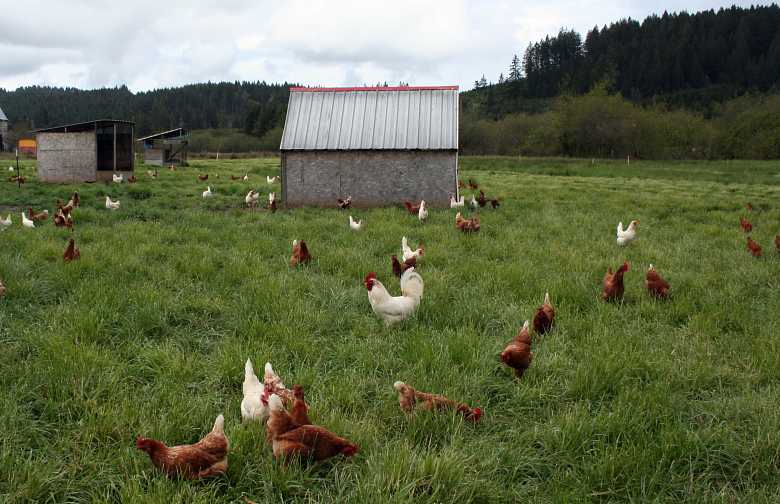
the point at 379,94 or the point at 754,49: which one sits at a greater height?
the point at 754,49

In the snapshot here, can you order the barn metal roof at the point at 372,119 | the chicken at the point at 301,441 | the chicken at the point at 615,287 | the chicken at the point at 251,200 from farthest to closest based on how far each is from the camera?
the barn metal roof at the point at 372,119 → the chicken at the point at 251,200 → the chicken at the point at 615,287 → the chicken at the point at 301,441

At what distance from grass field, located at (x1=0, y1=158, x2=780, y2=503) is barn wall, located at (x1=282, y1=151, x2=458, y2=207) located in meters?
6.84

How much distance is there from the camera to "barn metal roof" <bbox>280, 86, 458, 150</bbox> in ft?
51.1

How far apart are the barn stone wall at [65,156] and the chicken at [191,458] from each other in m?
23.1

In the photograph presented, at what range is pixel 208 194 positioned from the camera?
17.2m

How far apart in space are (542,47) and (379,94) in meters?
126

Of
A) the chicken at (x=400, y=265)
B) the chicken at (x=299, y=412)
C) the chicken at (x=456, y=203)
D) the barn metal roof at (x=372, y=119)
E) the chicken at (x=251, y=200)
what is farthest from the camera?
the barn metal roof at (x=372, y=119)

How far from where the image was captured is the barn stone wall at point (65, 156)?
2180 cm

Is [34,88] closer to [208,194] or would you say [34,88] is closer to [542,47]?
[542,47]

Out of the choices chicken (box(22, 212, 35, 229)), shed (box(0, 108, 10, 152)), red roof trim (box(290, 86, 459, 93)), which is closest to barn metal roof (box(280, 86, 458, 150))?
red roof trim (box(290, 86, 459, 93))

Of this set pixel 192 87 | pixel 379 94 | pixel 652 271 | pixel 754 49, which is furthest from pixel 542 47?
pixel 652 271

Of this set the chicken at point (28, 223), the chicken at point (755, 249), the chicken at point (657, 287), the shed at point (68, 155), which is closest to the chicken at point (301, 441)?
the chicken at point (657, 287)

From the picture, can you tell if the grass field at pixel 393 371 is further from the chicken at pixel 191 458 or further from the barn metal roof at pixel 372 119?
the barn metal roof at pixel 372 119

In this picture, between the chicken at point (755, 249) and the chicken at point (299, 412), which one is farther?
the chicken at point (755, 249)
